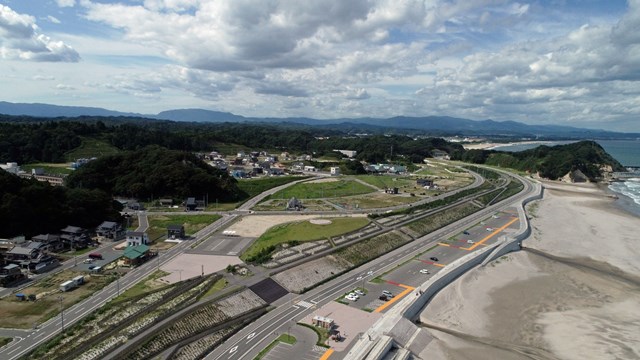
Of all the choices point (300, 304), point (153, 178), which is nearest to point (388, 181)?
point (153, 178)

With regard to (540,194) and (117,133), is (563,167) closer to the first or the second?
(540,194)

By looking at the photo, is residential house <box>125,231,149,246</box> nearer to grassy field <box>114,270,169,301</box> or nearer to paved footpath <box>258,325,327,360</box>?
grassy field <box>114,270,169,301</box>

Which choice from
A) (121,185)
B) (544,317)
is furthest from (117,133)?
(544,317)

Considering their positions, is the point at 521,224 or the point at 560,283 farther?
the point at 521,224

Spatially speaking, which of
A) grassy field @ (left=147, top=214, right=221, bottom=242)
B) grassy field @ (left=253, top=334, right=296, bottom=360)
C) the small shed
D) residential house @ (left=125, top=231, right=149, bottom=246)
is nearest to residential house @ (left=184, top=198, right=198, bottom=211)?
grassy field @ (left=147, top=214, right=221, bottom=242)

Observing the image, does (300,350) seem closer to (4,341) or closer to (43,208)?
(4,341)

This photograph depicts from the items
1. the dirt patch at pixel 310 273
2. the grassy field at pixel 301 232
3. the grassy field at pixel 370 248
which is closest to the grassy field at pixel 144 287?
the grassy field at pixel 301 232

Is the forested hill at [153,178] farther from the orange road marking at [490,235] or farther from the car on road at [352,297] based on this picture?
the car on road at [352,297]
